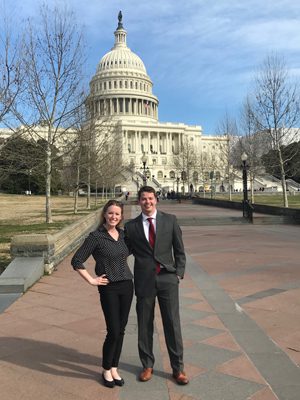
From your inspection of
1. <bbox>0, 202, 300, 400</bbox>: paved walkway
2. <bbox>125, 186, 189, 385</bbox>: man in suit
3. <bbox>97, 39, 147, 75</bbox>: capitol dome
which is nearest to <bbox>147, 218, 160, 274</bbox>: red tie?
<bbox>125, 186, 189, 385</bbox>: man in suit

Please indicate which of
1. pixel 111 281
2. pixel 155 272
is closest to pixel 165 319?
pixel 155 272

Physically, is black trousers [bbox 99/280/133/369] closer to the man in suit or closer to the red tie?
the man in suit

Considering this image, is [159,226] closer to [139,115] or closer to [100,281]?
[100,281]

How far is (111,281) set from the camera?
3969 mm

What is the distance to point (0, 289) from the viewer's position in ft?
24.3

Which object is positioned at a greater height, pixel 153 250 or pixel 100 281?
pixel 153 250

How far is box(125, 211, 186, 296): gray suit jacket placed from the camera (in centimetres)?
399

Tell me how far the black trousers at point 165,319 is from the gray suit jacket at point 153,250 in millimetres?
72

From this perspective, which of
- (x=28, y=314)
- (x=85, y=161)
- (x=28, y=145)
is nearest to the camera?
(x=28, y=314)

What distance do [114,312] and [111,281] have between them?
0.28 meters

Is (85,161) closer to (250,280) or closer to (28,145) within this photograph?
(28,145)

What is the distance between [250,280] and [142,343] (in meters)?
4.82

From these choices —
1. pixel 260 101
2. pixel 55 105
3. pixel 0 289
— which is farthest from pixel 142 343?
pixel 260 101

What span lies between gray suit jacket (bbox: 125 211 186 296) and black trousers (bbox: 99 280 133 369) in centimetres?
12
